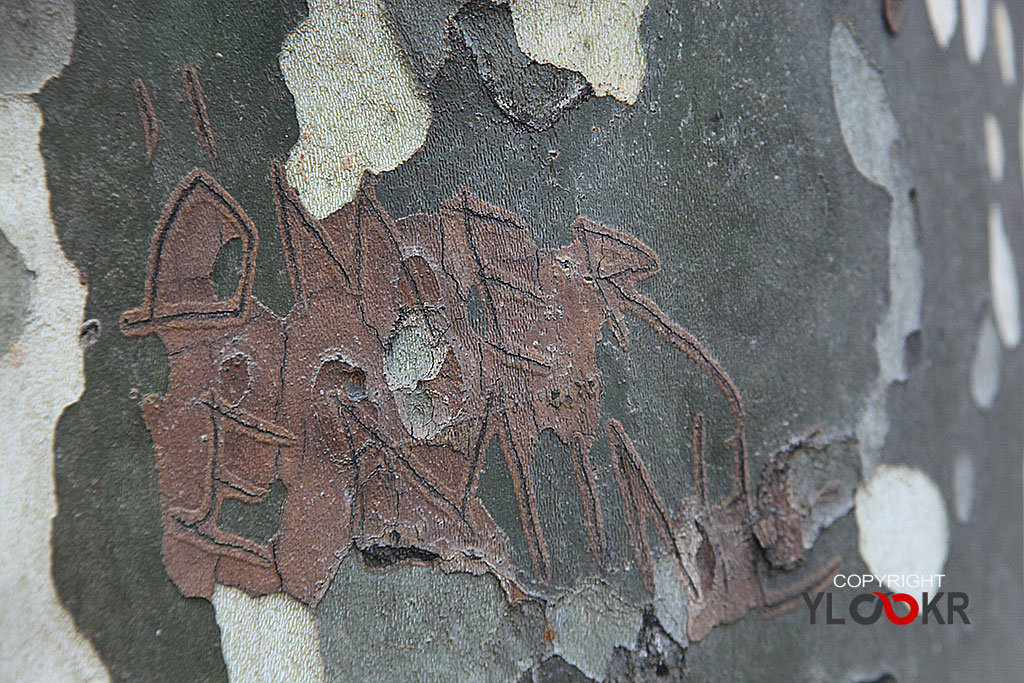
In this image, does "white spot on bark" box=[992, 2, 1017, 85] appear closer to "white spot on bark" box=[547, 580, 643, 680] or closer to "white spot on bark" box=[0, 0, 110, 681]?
"white spot on bark" box=[547, 580, 643, 680]

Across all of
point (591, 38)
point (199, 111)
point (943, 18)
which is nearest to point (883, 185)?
point (943, 18)

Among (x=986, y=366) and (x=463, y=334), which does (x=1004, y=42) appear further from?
(x=463, y=334)

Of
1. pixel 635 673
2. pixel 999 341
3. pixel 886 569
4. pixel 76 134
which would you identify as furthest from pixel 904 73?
pixel 76 134

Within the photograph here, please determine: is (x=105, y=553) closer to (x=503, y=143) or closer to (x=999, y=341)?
(x=503, y=143)

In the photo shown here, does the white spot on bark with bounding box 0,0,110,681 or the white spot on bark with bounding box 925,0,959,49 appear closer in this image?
the white spot on bark with bounding box 0,0,110,681

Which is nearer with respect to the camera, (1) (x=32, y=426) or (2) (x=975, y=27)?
(1) (x=32, y=426)

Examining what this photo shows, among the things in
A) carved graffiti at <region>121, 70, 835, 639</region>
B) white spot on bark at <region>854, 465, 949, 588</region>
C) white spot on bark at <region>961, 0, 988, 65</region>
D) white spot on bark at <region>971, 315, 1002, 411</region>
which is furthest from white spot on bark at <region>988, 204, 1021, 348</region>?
carved graffiti at <region>121, 70, 835, 639</region>
